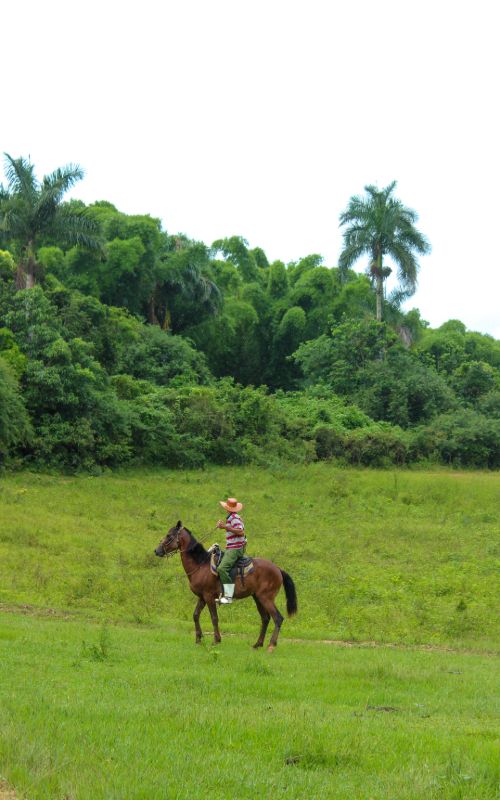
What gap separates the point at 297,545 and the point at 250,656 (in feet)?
33.4

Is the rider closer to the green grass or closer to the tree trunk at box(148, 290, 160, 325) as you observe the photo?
the green grass

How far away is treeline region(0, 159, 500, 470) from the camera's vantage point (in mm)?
31719

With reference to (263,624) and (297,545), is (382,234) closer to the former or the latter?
(297,545)

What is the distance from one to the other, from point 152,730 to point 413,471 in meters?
31.9

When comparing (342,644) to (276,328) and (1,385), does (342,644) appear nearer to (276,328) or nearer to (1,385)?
(1,385)

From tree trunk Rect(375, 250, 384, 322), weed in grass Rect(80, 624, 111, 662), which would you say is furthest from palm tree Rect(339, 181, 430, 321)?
weed in grass Rect(80, 624, 111, 662)

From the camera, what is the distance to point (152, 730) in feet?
21.7

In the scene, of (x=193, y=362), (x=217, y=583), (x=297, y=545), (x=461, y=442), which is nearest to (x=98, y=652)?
(x=217, y=583)

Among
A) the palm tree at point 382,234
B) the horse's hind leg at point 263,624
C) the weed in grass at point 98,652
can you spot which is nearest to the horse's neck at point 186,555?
the horse's hind leg at point 263,624

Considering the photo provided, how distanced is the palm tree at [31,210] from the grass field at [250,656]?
37.8 feet

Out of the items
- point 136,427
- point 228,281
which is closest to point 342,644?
point 136,427

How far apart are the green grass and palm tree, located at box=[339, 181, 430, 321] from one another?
38006 mm

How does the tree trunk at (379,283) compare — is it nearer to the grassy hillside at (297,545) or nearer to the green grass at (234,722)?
the grassy hillside at (297,545)

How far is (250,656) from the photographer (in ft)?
36.6
